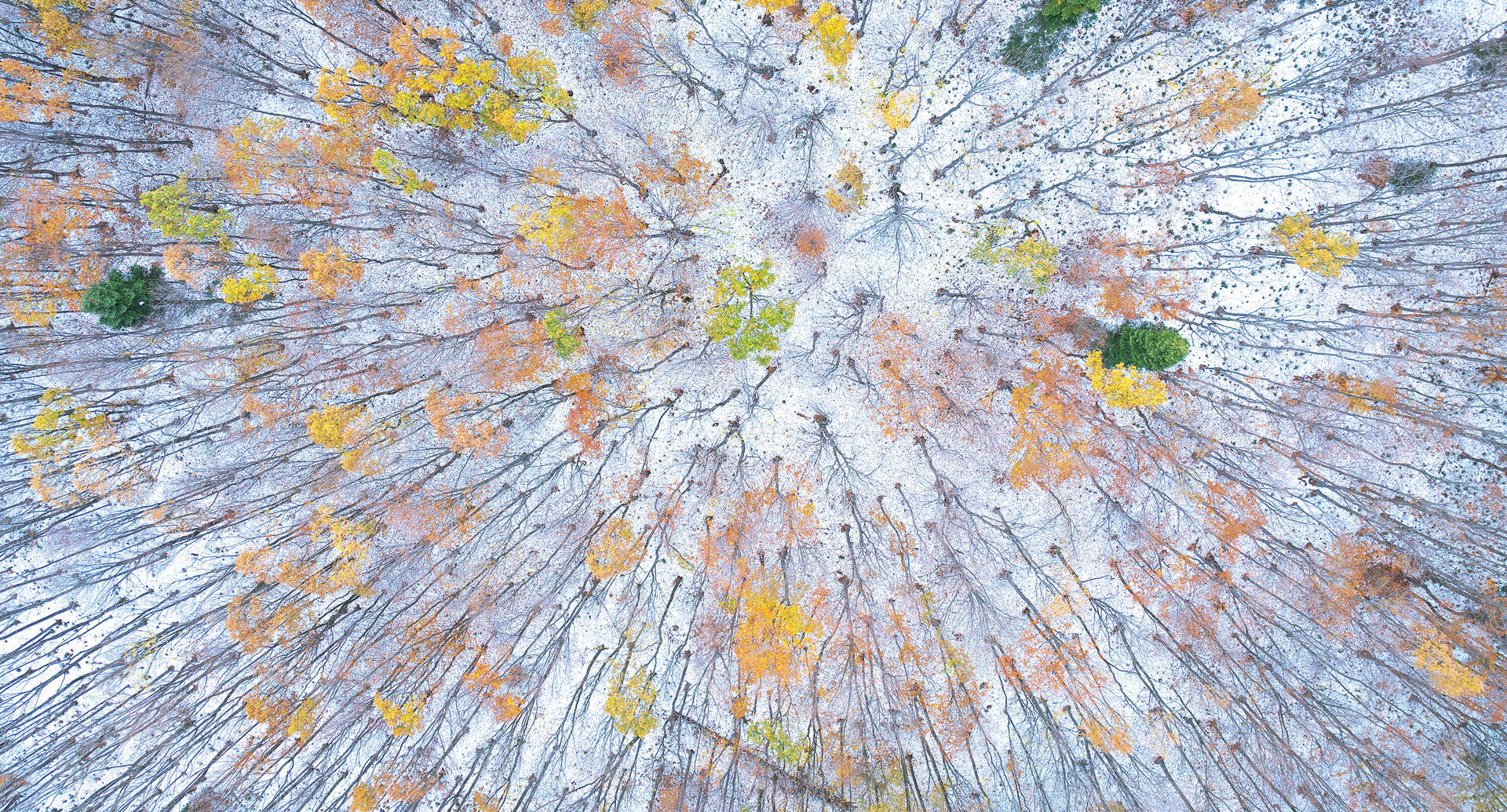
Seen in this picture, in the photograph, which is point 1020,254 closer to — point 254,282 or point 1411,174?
point 1411,174

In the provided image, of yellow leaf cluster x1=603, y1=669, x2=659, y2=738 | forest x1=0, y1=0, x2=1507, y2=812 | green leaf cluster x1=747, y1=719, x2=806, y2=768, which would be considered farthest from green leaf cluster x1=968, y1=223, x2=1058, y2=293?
yellow leaf cluster x1=603, y1=669, x2=659, y2=738

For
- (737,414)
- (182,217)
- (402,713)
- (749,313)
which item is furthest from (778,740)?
(182,217)

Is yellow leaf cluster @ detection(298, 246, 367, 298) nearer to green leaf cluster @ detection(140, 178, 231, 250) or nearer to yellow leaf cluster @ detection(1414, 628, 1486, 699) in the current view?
green leaf cluster @ detection(140, 178, 231, 250)

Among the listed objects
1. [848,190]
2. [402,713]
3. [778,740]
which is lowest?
[778,740]

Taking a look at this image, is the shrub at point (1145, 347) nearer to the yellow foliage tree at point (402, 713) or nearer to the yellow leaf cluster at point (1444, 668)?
the yellow leaf cluster at point (1444, 668)

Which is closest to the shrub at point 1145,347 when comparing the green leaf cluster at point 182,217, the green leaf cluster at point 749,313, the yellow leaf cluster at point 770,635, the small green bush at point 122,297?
the green leaf cluster at point 749,313

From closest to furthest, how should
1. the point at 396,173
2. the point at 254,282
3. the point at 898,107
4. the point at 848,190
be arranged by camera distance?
the point at 898,107, the point at 848,190, the point at 254,282, the point at 396,173

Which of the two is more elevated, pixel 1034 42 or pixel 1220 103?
pixel 1034 42
